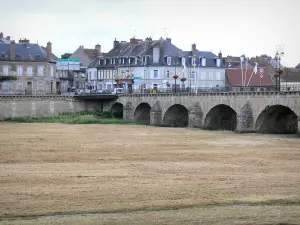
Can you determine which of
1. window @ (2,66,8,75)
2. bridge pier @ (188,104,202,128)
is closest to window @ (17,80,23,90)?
window @ (2,66,8,75)

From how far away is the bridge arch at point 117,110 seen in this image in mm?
72375

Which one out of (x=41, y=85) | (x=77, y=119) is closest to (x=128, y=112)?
(x=77, y=119)

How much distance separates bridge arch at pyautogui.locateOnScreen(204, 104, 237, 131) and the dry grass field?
1137 cm

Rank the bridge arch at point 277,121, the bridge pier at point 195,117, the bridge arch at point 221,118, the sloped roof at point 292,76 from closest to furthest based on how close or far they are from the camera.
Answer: the bridge arch at point 277,121 → the bridge arch at point 221,118 → the bridge pier at point 195,117 → the sloped roof at point 292,76

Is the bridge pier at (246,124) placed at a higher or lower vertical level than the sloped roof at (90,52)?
lower

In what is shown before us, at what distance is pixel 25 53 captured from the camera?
83.5m

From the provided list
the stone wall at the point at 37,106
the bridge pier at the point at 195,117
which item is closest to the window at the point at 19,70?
the stone wall at the point at 37,106

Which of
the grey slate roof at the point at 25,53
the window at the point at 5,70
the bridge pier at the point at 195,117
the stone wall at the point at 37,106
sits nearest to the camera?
the bridge pier at the point at 195,117

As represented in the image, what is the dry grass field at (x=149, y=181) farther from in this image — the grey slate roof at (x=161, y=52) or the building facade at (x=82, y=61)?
the building facade at (x=82, y=61)

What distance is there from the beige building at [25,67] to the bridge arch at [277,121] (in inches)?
1484

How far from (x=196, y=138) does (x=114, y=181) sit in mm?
20679

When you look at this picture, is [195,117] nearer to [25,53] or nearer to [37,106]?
[37,106]

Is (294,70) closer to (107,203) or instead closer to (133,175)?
(133,175)

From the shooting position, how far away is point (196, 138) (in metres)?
47.2
